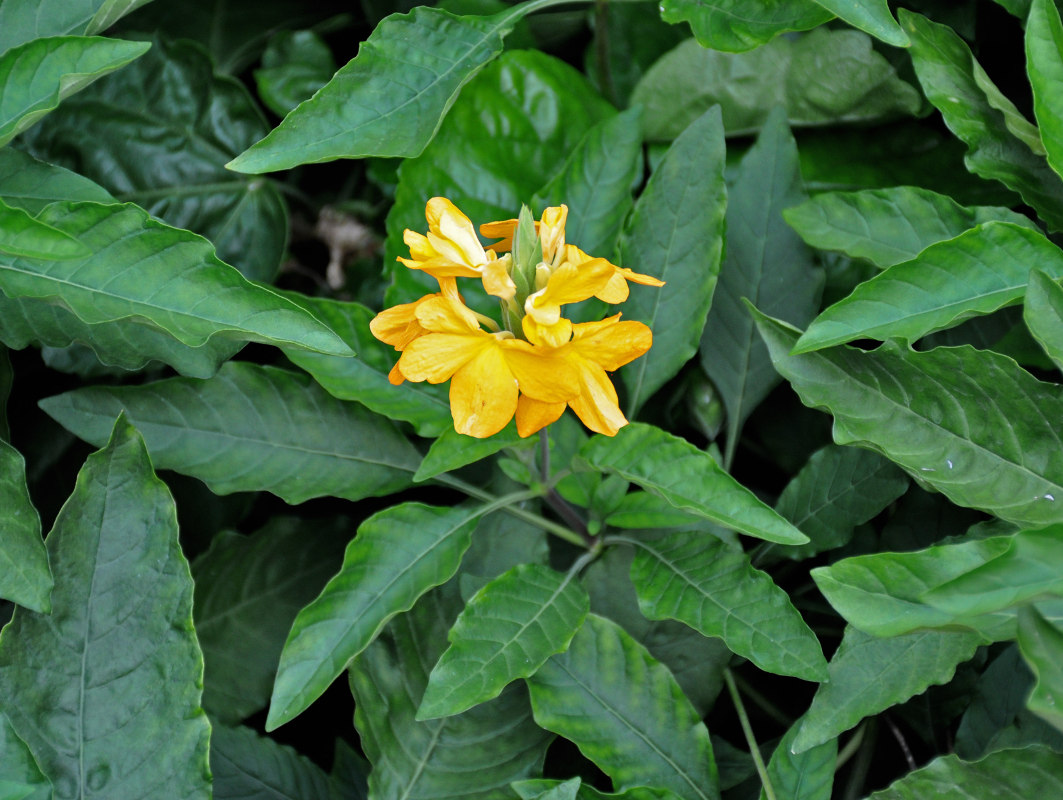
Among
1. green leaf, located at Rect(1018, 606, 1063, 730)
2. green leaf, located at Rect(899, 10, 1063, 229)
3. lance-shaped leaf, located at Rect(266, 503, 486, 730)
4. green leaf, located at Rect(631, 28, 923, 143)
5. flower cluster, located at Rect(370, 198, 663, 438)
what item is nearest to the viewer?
green leaf, located at Rect(1018, 606, 1063, 730)

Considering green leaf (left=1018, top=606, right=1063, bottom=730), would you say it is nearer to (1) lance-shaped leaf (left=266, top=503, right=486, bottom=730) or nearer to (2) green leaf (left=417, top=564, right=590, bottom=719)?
(2) green leaf (left=417, top=564, right=590, bottom=719)

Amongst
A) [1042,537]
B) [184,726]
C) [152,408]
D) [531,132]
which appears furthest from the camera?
[531,132]

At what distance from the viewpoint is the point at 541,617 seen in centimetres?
73

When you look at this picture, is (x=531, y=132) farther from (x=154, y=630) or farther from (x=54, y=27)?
(x=154, y=630)

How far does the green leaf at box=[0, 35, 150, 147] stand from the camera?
66cm

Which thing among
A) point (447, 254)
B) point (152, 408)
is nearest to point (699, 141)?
point (447, 254)

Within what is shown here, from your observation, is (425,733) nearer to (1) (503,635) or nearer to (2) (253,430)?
(1) (503,635)

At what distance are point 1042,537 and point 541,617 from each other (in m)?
0.37

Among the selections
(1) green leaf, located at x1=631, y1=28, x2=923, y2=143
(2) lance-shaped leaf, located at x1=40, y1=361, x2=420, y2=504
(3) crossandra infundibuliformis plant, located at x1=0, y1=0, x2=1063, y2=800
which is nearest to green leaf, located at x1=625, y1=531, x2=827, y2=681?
(3) crossandra infundibuliformis plant, located at x1=0, y1=0, x2=1063, y2=800

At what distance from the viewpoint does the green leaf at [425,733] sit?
766mm

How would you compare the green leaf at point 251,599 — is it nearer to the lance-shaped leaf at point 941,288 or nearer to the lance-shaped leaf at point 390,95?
the lance-shaped leaf at point 390,95

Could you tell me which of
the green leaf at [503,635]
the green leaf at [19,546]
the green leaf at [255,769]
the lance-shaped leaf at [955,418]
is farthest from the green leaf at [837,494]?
the green leaf at [19,546]

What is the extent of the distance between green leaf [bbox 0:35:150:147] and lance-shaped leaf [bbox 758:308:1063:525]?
54cm

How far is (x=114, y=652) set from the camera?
707 mm
